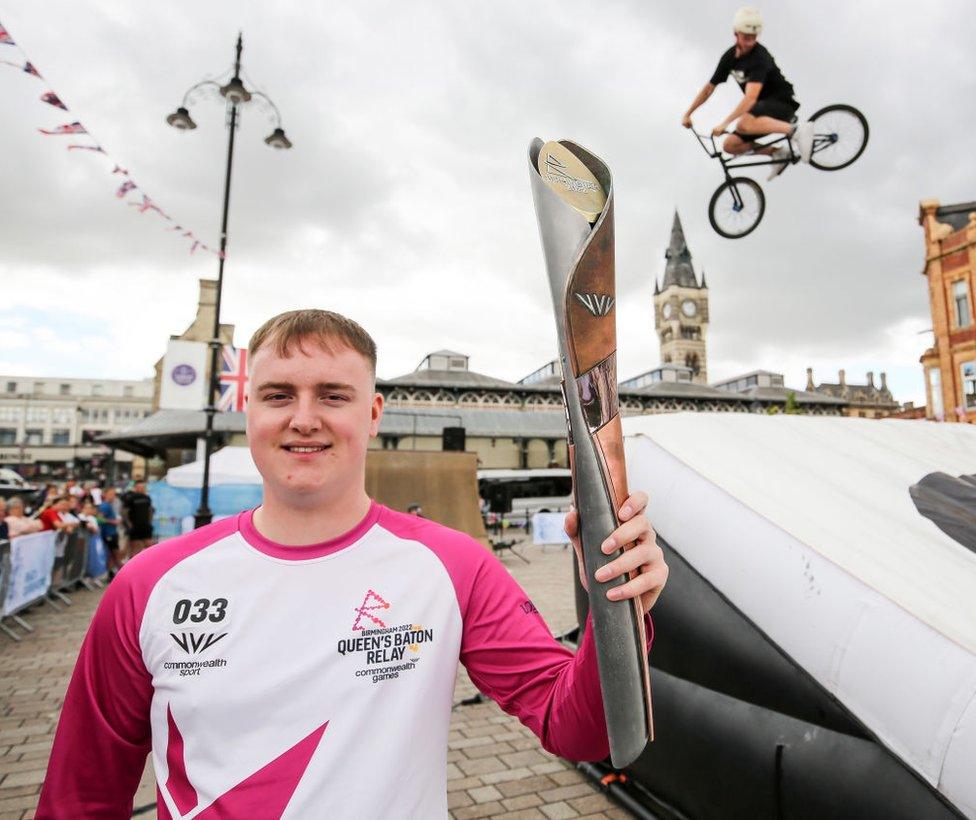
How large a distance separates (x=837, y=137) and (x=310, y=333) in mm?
7973

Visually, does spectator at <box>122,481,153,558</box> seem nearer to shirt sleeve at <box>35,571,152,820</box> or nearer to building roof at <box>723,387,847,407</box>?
shirt sleeve at <box>35,571,152,820</box>

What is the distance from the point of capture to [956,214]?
26859mm

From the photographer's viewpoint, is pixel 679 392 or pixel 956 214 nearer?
pixel 956 214

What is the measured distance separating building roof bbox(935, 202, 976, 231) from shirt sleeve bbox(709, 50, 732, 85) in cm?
2765

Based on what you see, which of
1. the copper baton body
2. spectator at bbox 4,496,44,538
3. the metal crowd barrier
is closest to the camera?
the copper baton body

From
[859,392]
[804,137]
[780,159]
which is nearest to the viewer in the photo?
[804,137]

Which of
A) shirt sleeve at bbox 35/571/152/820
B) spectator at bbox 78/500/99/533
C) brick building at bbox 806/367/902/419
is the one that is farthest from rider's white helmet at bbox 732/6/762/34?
brick building at bbox 806/367/902/419

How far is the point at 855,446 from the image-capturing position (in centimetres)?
420

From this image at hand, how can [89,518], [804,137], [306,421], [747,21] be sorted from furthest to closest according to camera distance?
1. [89,518]
2. [804,137]
3. [747,21]
4. [306,421]

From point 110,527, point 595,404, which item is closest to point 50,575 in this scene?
point 110,527

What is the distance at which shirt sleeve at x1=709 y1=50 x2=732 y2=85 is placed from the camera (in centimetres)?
587

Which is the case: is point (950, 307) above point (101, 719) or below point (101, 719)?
above

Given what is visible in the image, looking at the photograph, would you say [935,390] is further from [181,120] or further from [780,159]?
[181,120]

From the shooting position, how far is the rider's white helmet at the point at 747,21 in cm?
560
